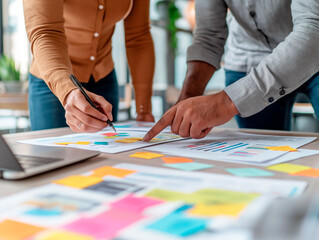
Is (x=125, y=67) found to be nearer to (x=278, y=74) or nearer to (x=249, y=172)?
(x=278, y=74)

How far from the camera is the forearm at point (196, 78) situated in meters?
1.23

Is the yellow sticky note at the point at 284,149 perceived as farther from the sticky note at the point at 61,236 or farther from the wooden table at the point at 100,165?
the sticky note at the point at 61,236

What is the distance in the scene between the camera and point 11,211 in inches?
15.6

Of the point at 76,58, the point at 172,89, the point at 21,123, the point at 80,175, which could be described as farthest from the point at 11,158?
the point at 21,123

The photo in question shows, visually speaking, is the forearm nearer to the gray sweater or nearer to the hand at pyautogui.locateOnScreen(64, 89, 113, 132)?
the gray sweater

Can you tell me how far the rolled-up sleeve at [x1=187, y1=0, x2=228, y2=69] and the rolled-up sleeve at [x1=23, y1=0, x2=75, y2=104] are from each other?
48 centimetres

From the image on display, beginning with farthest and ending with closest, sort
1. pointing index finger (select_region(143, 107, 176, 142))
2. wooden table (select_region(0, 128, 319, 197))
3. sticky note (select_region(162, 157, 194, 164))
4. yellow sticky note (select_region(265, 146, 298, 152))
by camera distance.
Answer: pointing index finger (select_region(143, 107, 176, 142)) < yellow sticky note (select_region(265, 146, 298, 152)) < sticky note (select_region(162, 157, 194, 164)) < wooden table (select_region(0, 128, 319, 197))

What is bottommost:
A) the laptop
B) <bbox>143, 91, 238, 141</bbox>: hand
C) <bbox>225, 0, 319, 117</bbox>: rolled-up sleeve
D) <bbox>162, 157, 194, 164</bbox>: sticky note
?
<bbox>162, 157, 194, 164</bbox>: sticky note

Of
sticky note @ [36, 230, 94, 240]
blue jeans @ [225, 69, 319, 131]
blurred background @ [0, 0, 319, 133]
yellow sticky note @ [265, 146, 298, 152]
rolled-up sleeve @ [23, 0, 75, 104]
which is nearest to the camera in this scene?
sticky note @ [36, 230, 94, 240]

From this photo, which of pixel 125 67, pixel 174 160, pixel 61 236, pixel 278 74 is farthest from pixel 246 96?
pixel 125 67

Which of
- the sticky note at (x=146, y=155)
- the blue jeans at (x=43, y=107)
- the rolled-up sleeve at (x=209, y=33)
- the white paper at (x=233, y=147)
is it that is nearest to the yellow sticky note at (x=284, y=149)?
the white paper at (x=233, y=147)

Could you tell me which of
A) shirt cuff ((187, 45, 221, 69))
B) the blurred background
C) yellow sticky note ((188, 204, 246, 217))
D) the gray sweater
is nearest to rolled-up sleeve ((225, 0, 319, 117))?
the gray sweater

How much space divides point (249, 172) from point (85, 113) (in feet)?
1.48

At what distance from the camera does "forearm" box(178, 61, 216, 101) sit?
4.04 ft
